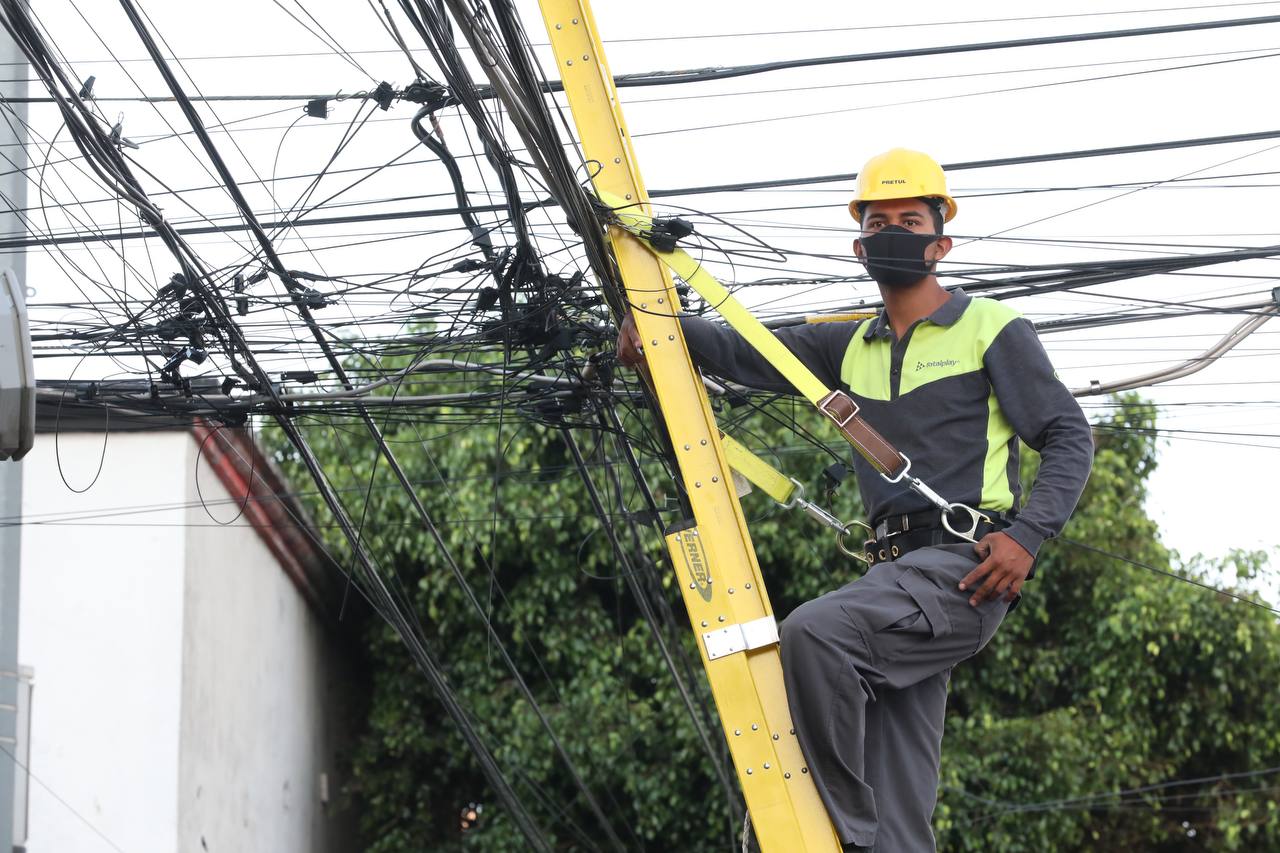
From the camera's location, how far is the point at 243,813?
36.2 ft

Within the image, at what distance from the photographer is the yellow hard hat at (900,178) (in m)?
4.71

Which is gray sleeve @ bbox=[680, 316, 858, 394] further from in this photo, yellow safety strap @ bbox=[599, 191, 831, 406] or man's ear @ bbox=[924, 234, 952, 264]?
man's ear @ bbox=[924, 234, 952, 264]

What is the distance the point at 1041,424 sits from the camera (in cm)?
435

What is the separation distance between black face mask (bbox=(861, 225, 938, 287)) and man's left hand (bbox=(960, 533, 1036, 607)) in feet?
2.83

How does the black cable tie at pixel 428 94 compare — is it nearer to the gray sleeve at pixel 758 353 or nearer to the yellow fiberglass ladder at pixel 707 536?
the yellow fiberglass ladder at pixel 707 536

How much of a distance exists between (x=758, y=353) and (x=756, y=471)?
365 mm

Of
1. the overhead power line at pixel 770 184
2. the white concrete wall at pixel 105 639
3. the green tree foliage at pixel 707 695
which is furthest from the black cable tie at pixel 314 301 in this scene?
the green tree foliage at pixel 707 695

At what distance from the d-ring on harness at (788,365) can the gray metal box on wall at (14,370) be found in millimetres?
1721

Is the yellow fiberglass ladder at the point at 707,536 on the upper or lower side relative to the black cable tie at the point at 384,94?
lower

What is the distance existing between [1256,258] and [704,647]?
323cm

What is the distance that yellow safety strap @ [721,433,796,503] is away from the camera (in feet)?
15.5

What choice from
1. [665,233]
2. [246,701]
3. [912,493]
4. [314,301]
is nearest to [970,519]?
[912,493]

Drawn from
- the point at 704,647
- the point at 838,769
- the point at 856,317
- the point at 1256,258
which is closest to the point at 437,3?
the point at 856,317

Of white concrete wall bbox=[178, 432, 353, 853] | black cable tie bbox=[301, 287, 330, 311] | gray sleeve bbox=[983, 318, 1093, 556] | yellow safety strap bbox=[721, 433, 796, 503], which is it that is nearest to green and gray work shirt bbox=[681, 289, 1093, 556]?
gray sleeve bbox=[983, 318, 1093, 556]
